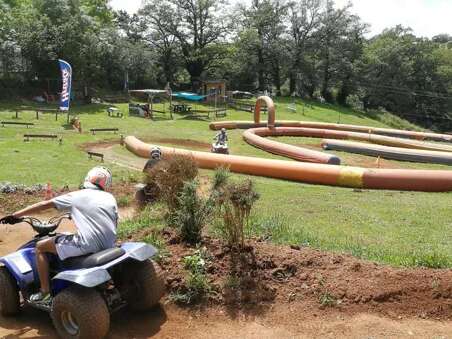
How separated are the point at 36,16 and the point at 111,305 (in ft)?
131

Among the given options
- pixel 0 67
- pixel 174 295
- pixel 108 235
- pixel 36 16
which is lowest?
pixel 174 295

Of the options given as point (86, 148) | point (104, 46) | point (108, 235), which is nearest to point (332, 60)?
point (104, 46)

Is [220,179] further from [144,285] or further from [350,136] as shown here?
[350,136]

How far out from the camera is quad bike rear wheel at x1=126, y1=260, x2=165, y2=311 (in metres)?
5.88

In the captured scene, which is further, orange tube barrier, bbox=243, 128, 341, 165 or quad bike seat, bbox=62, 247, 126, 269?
orange tube barrier, bbox=243, 128, 341, 165

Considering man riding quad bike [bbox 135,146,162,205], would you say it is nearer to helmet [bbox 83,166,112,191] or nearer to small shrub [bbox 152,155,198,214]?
small shrub [bbox 152,155,198,214]

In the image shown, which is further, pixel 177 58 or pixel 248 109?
pixel 177 58

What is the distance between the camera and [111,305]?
5648 millimetres

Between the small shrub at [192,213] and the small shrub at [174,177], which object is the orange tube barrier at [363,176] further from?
the small shrub at [192,213]

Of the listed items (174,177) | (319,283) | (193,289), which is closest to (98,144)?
(174,177)

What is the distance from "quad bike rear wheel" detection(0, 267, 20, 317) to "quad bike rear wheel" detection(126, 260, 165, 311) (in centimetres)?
141

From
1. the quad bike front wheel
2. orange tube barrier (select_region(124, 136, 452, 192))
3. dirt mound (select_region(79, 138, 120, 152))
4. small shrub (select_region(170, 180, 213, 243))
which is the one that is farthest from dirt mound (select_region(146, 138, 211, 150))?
the quad bike front wheel

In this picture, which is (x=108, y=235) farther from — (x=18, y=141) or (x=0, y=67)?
(x=0, y=67)

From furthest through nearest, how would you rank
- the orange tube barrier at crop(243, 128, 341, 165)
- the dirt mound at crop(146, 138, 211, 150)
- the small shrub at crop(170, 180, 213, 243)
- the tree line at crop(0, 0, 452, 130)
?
the tree line at crop(0, 0, 452, 130) < the dirt mound at crop(146, 138, 211, 150) < the orange tube barrier at crop(243, 128, 341, 165) < the small shrub at crop(170, 180, 213, 243)
